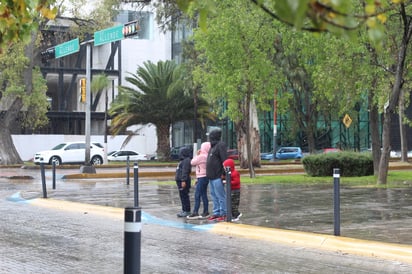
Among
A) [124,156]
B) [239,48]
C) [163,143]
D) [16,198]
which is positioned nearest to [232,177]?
[16,198]

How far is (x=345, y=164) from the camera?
25625mm

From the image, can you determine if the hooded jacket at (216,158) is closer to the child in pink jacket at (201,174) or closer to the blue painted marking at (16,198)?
the child in pink jacket at (201,174)

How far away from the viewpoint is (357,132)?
6128 cm

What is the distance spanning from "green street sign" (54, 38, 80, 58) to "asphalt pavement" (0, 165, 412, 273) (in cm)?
955

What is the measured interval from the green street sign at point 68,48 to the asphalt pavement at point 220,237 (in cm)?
955

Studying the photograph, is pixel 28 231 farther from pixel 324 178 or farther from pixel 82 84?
pixel 82 84

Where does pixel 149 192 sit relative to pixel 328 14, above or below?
below

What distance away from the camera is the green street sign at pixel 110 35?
23523 mm

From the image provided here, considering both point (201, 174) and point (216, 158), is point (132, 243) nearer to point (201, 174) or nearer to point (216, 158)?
point (216, 158)

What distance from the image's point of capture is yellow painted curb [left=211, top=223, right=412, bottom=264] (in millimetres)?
9062

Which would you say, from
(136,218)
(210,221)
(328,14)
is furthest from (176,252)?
(328,14)

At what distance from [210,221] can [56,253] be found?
155 inches

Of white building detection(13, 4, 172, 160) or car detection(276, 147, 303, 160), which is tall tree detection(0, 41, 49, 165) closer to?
white building detection(13, 4, 172, 160)

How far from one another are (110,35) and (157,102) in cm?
1976
